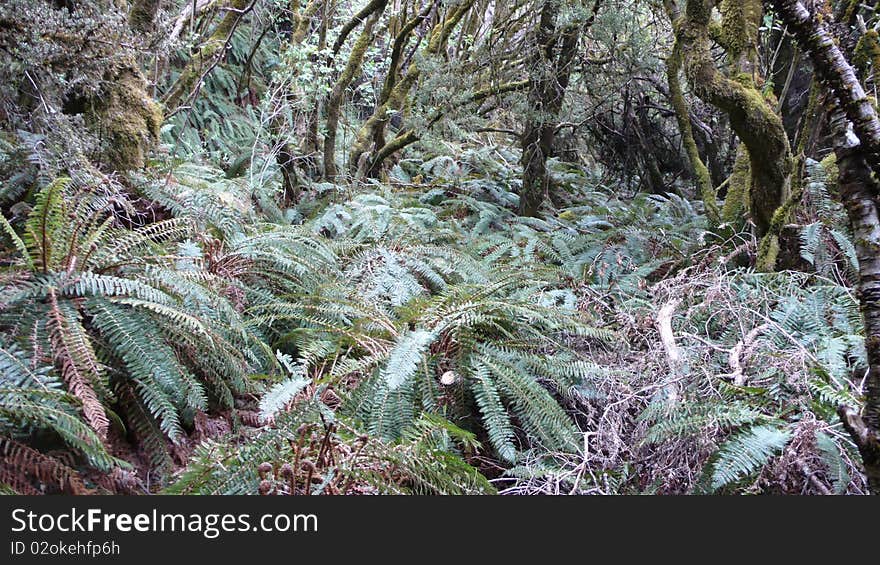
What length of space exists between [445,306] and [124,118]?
224 cm

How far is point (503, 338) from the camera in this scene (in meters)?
2.99

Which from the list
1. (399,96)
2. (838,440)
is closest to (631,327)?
(838,440)

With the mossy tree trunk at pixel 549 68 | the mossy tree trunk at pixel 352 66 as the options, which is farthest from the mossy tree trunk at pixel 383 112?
the mossy tree trunk at pixel 549 68

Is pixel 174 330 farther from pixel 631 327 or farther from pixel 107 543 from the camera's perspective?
pixel 631 327

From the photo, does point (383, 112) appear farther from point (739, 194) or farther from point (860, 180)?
point (860, 180)

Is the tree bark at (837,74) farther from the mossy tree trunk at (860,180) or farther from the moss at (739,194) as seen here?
the moss at (739,194)

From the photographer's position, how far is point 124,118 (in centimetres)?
347

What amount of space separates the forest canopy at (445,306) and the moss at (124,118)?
17 mm

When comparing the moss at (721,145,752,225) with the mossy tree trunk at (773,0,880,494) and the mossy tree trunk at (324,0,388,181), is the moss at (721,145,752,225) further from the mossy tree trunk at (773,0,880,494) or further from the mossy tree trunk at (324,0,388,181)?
the mossy tree trunk at (324,0,388,181)

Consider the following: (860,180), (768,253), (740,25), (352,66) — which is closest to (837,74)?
(860,180)

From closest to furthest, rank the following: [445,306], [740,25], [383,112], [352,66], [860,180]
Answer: [860,180]
[445,306]
[740,25]
[352,66]
[383,112]

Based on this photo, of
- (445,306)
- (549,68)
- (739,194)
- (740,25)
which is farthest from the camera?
(549,68)

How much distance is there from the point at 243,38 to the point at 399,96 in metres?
4.34

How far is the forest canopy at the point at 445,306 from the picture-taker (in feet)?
5.93
